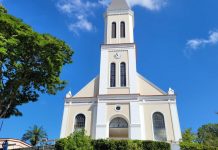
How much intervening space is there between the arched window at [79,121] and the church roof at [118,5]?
16.7 m

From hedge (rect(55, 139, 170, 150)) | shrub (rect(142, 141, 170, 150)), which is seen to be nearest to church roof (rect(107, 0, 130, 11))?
shrub (rect(142, 141, 170, 150))

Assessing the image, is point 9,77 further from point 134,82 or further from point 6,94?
point 134,82

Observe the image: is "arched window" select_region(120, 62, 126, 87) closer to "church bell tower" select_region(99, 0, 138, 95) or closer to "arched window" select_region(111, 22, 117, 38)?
"church bell tower" select_region(99, 0, 138, 95)

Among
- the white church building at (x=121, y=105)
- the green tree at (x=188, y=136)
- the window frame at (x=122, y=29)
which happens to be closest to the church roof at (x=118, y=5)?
the window frame at (x=122, y=29)

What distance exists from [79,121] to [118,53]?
1008cm

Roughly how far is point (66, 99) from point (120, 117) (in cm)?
704

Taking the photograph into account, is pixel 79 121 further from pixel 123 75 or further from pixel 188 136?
pixel 188 136

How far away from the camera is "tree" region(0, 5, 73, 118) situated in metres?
14.5

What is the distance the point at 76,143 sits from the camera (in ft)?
53.4

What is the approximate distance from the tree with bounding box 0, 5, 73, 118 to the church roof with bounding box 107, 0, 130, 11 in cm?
1903

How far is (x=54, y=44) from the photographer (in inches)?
651

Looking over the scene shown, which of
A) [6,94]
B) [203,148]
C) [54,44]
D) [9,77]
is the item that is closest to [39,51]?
[54,44]

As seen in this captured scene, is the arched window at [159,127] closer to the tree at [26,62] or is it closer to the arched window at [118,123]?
the arched window at [118,123]

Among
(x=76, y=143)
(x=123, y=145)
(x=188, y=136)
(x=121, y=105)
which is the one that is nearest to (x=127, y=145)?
(x=123, y=145)
